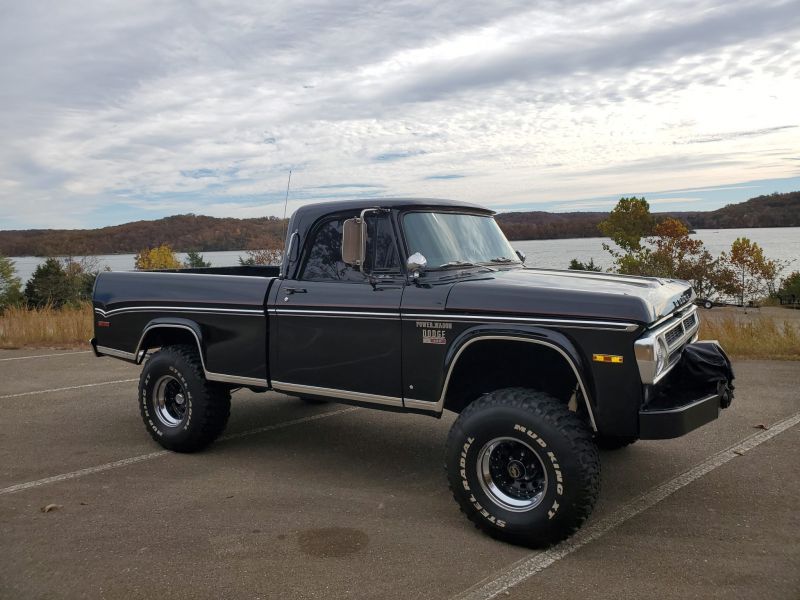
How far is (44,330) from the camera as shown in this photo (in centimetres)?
1404

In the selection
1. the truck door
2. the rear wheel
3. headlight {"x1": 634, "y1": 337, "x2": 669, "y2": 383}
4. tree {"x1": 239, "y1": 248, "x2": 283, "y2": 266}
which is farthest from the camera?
tree {"x1": 239, "y1": 248, "x2": 283, "y2": 266}

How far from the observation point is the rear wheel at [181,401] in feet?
19.9

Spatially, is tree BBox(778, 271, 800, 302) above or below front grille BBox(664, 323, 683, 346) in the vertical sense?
below

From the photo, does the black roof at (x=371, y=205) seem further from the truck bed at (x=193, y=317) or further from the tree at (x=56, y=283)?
the tree at (x=56, y=283)

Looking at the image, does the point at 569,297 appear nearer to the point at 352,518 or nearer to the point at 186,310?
the point at 352,518

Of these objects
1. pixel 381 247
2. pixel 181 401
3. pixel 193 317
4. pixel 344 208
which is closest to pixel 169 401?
pixel 181 401

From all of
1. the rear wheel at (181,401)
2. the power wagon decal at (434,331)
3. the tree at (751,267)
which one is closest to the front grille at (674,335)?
the power wagon decal at (434,331)

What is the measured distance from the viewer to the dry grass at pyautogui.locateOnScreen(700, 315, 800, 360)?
1045 cm

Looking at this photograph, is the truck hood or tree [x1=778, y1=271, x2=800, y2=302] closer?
the truck hood

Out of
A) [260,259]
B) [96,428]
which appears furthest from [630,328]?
[260,259]

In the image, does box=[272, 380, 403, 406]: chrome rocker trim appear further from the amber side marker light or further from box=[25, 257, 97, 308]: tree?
box=[25, 257, 97, 308]: tree

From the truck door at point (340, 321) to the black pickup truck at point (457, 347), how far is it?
11mm

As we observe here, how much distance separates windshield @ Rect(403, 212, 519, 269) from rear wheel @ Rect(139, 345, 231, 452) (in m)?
2.38

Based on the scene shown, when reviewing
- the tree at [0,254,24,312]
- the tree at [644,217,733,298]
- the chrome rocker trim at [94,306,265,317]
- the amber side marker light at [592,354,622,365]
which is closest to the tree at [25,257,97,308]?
the tree at [0,254,24,312]
